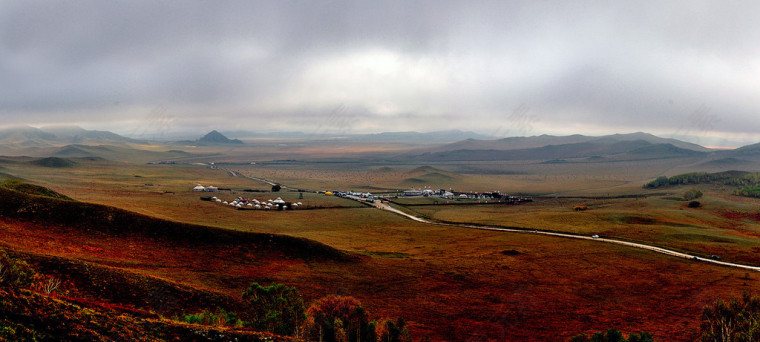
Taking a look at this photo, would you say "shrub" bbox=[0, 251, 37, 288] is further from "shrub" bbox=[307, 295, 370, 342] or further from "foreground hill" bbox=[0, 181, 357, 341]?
"shrub" bbox=[307, 295, 370, 342]

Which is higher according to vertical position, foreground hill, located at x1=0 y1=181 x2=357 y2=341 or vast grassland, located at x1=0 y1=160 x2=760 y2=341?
foreground hill, located at x1=0 y1=181 x2=357 y2=341

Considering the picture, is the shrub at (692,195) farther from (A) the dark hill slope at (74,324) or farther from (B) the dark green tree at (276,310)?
(A) the dark hill slope at (74,324)

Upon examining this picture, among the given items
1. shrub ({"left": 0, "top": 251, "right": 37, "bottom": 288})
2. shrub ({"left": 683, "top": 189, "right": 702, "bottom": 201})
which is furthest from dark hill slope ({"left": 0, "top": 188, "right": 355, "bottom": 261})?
shrub ({"left": 683, "top": 189, "right": 702, "bottom": 201})

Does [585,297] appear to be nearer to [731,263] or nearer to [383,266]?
[383,266]

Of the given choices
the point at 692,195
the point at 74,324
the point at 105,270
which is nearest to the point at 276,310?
the point at 105,270

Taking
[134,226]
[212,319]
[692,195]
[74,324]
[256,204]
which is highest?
[74,324]

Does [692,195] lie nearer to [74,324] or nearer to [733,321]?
[733,321]

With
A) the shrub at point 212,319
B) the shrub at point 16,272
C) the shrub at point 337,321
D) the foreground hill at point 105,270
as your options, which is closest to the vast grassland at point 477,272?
the foreground hill at point 105,270

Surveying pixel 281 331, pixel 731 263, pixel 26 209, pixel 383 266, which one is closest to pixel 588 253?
pixel 731 263
